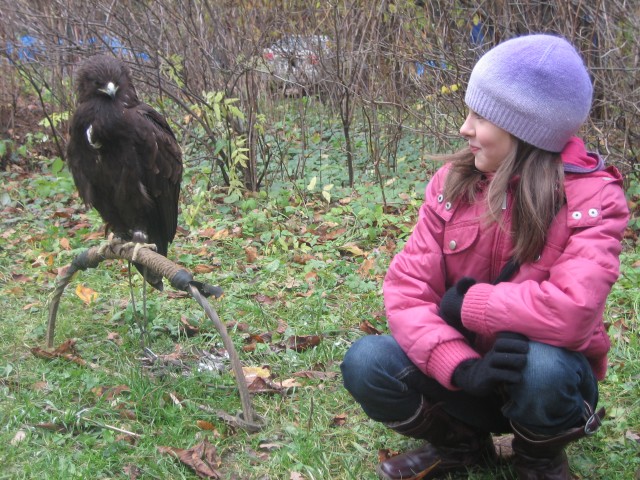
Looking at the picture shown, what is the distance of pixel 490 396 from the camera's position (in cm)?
257

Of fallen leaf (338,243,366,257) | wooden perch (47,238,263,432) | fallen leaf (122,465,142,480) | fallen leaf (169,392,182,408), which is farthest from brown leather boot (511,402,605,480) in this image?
fallen leaf (338,243,366,257)

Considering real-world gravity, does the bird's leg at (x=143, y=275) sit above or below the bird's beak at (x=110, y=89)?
below

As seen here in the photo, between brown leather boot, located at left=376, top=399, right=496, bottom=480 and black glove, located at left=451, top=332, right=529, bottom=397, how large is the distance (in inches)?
11.6

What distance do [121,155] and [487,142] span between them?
8.03ft

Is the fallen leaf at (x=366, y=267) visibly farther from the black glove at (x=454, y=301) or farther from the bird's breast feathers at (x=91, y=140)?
the black glove at (x=454, y=301)

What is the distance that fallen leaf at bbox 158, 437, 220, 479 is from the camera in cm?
290

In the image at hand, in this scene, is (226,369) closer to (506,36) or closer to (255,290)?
(255,290)

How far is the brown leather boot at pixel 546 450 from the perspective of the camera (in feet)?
7.68

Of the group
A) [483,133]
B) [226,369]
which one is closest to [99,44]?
[226,369]

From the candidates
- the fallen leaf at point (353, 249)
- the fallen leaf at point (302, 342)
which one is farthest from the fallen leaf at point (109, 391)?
the fallen leaf at point (353, 249)

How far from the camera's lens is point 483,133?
249 cm

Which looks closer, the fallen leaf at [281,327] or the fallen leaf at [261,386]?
the fallen leaf at [261,386]

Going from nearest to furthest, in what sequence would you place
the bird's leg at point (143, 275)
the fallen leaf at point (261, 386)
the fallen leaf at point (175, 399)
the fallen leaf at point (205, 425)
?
the fallen leaf at point (205, 425) → the fallen leaf at point (175, 399) → the fallen leaf at point (261, 386) → the bird's leg at point (143, 275)

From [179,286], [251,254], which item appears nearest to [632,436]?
[179,286]
